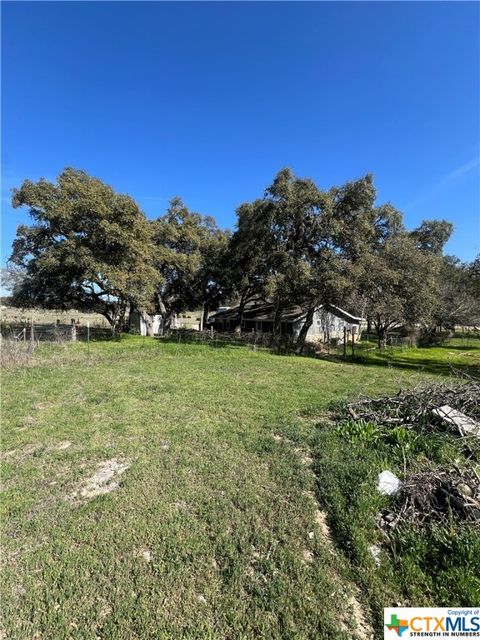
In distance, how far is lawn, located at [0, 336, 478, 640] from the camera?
219 centimetres

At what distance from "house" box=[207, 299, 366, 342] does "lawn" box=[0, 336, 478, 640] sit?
20.2 meters

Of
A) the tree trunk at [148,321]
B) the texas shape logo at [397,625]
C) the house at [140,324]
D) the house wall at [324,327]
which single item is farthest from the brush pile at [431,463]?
the house at [140,324]

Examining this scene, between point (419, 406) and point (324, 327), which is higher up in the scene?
point (324, 327)

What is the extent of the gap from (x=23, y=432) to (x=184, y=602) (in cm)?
437

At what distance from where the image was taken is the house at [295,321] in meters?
26.6

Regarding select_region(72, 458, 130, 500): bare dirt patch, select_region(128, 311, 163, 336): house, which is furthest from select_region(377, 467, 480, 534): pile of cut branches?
select_region(128, 311, 163, 336): house

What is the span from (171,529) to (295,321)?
23864mm

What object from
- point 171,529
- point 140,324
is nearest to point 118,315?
point 140,324

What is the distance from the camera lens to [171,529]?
2982 millimetres

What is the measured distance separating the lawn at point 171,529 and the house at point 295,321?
20225 millimetres

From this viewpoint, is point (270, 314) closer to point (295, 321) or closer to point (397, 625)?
point (295, 321)

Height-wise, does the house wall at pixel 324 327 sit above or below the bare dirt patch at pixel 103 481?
above

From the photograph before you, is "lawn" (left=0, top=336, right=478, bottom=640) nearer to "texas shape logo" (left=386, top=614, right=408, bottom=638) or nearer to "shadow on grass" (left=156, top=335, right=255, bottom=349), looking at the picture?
Result: "texas shape logo" (left=386, top=614, right=408, bottom=638)

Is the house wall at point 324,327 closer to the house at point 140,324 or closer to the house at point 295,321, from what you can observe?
the house at point 295,321
